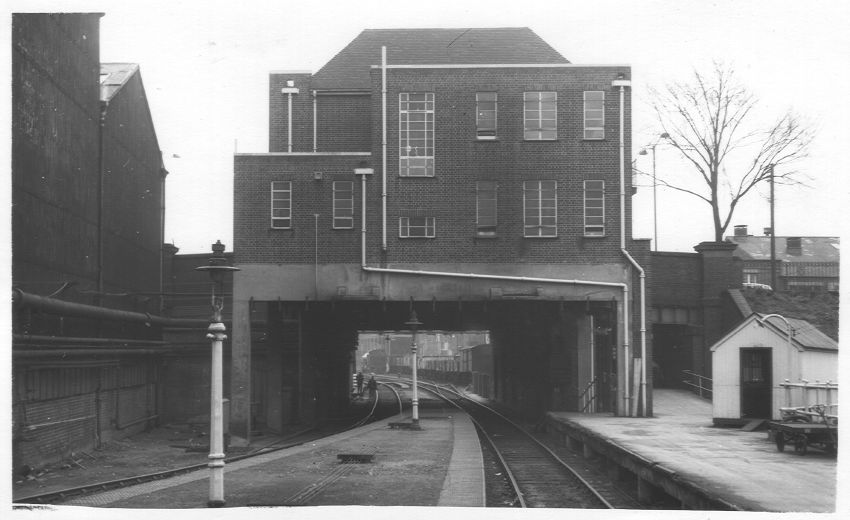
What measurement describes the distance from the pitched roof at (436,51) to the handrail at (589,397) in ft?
45.1

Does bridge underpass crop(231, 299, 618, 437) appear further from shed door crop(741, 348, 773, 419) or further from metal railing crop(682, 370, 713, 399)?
shed door crop(741, 348, 773, 419)

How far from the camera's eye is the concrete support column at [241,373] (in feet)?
93.1

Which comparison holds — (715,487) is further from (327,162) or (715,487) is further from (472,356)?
(472,356)

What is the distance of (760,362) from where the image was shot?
21.7 metres

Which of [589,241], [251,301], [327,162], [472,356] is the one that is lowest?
[472,356]

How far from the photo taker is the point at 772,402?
21188 mm

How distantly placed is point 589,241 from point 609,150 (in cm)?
292

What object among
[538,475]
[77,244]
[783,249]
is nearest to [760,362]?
[538,475]

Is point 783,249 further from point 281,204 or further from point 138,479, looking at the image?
point 138,479

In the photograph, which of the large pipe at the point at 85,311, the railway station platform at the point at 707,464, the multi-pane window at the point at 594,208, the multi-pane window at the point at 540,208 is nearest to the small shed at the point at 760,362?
the railway station platform at the point at 707,464

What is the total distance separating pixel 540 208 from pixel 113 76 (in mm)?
15121

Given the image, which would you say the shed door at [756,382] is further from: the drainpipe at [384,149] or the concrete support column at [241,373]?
the concrete support column at [241,373]

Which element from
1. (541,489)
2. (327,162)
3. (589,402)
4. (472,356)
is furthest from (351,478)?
(472,356)

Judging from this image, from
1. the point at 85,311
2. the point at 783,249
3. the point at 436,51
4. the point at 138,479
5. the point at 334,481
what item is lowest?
the point at 138,479
